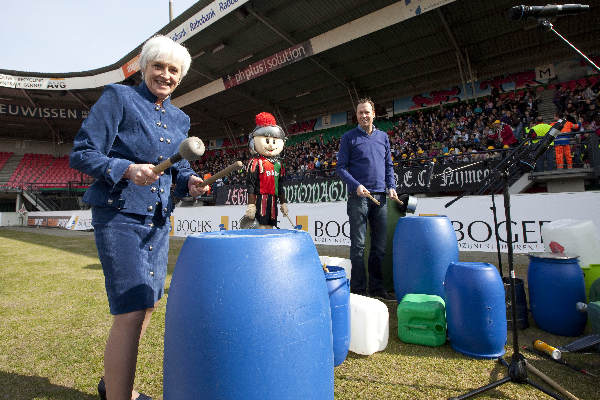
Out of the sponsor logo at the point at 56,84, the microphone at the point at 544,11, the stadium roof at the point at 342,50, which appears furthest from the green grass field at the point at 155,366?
the sponsor logo at the point at 56,84

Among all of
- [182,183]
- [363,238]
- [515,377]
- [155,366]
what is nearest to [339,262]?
[363,238]

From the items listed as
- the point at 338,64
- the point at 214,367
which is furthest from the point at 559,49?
the point at 214,367

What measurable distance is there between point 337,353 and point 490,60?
53.1 feet

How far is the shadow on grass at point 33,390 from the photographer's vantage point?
5.32 ft

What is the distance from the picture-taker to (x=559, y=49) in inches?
502

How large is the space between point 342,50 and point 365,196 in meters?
12.4

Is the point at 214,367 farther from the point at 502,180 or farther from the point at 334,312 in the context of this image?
the point at 502,180

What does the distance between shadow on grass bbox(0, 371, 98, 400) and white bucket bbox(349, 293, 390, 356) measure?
149cm

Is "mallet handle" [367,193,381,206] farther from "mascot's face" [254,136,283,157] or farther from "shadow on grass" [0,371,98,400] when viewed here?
"shadow on grass" [0,371,98,400]

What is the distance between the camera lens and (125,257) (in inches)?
48.6

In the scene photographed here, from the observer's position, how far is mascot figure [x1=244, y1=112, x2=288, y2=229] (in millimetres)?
3076

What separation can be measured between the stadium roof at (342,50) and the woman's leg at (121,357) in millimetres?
11843

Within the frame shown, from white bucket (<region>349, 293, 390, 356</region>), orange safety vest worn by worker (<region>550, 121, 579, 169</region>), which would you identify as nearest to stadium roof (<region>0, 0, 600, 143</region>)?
orange safety vest worn by worker (<region>550, 121, 579, 169</region>)

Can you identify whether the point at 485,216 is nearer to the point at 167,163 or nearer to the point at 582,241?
the point at 582,241
